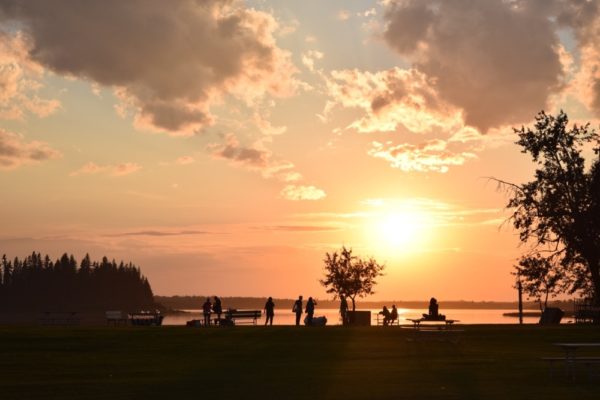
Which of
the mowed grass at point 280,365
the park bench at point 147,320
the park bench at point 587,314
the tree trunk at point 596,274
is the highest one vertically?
the tree trunk at point 596,274

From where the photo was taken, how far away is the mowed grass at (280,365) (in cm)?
1980

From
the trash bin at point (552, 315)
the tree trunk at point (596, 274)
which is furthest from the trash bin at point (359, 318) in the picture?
the tree trunk at point (596, 274)

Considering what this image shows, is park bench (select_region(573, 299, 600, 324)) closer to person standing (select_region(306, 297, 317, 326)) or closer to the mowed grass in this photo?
the mowed grass

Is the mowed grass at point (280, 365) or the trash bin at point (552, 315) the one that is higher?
the trash bin at point (552, 315)

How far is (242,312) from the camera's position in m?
63.0

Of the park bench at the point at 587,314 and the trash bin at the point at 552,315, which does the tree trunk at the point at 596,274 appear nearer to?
the park bench at the point at 587,314

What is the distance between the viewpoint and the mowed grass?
1980 cm

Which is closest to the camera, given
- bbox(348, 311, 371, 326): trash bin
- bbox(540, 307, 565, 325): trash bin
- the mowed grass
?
the mowed grass

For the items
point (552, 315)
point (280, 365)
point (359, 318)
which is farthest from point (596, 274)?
point (280, 365)

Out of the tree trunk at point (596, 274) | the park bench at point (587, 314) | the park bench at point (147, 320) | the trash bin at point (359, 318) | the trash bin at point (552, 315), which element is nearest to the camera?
the park bench at point (587, 314)

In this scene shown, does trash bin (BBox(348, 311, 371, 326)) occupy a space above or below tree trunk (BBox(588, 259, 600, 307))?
below

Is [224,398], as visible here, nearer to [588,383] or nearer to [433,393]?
[433,393]

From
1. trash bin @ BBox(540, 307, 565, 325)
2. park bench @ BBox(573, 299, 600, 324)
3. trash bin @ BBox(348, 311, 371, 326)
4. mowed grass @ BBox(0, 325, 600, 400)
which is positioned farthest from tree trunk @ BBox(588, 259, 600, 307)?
mowed grass @ BBox(0, 325, 600, 400)

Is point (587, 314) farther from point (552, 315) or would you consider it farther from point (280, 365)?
point (280, 365)
